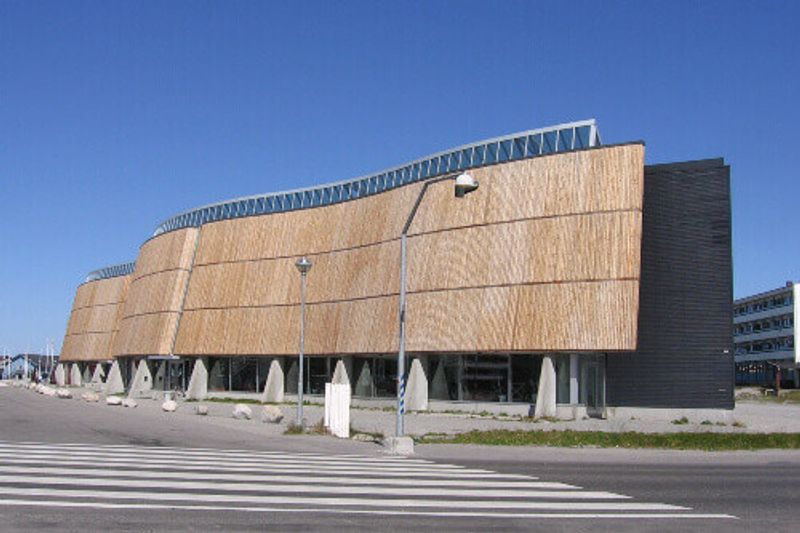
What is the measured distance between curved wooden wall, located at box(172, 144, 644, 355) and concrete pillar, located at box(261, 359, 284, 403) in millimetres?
1265

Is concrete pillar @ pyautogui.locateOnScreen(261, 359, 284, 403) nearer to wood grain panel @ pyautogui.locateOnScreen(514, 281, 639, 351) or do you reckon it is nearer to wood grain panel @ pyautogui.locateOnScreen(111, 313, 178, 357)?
wood grain panel @ pyautogui.locateOnScreen(111, 313, 178, 357)

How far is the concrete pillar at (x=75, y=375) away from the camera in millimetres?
103875

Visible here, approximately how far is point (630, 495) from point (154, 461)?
8.75 meters

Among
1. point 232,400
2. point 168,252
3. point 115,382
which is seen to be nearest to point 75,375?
point 115,382

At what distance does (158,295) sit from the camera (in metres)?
68.1

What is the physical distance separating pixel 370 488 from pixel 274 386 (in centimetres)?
4220

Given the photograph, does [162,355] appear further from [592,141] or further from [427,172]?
[592,141]

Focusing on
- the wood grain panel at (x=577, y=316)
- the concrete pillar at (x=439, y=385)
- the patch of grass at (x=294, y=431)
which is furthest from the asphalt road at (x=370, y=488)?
the concrete pillar at (x=439, y=385)

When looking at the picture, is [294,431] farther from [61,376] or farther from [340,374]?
[61,376]

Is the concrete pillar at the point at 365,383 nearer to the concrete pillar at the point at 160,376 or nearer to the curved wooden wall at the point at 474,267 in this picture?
the curved wooden wall at the point at 474,267

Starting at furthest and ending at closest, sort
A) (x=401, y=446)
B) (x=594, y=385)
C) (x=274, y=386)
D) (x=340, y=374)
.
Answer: (x=274, y=386) < (x=340, y=374) < (x=594, y=385) < (x=401, y=446)

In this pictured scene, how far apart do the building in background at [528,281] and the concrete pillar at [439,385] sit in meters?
0.08

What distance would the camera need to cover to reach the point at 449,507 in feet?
41.1

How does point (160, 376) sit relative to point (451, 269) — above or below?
below
